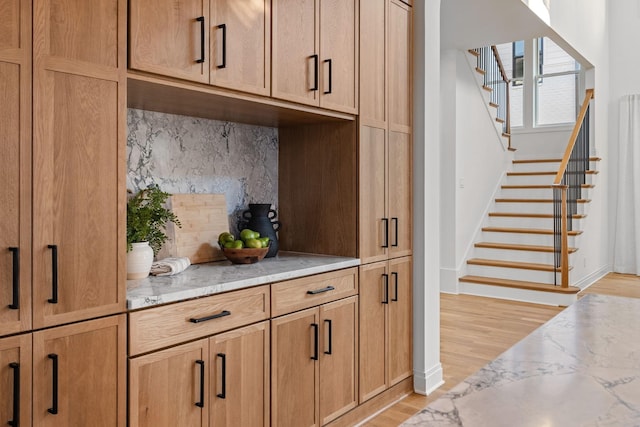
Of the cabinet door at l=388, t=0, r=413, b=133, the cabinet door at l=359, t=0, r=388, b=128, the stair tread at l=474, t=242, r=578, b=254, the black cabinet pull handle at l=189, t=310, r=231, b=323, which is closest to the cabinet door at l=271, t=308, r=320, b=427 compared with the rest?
the black cabinet pull handle at l=189, t=310, r=231, b=323

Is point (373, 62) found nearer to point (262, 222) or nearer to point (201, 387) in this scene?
point (262, 222)

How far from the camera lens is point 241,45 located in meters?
2.10

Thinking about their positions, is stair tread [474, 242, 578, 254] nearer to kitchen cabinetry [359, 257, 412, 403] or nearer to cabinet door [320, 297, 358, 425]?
kitchen cabinetry [359, 257, 412, 403]

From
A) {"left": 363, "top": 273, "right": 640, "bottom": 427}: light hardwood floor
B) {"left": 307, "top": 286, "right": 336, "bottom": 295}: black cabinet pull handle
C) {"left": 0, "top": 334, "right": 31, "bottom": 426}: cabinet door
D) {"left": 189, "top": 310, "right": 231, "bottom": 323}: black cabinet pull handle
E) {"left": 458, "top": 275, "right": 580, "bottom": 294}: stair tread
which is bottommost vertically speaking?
{"left": 363, "top": 273, "right": 640, "bottom": 427}: light hardwood floor

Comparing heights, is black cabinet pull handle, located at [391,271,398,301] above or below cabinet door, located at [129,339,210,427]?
above

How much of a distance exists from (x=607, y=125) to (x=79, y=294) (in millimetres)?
7919

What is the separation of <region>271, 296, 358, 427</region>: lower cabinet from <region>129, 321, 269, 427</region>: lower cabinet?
0.30 ft

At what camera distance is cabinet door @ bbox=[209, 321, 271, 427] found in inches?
77.1

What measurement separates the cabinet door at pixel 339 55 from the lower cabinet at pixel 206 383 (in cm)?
116

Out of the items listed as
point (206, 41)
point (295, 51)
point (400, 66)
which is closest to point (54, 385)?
point (206, 41)

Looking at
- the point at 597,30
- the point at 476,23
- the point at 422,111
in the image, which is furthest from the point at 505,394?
the point at 597,30

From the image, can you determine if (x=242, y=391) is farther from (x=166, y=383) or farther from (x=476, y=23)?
(x=476, y=23)

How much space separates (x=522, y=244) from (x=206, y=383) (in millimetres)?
5406

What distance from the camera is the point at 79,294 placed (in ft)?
5.08
